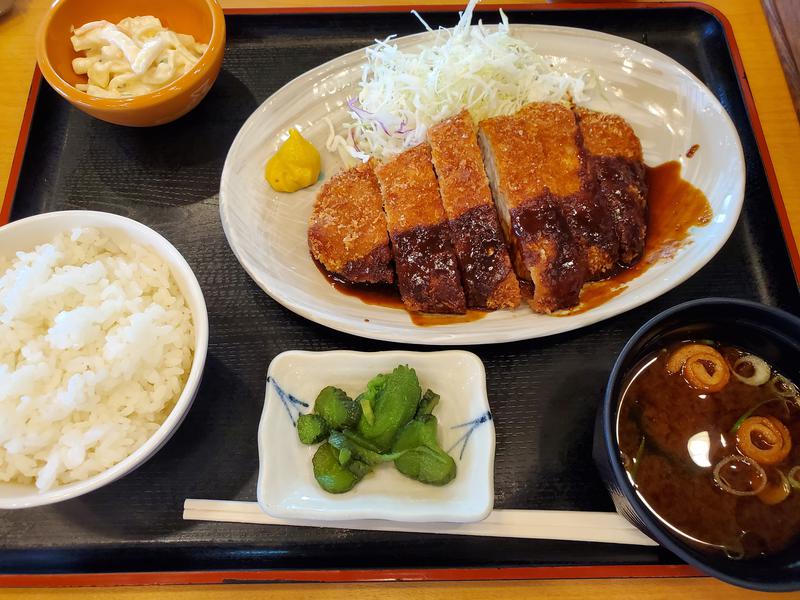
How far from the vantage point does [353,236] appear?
2164mm

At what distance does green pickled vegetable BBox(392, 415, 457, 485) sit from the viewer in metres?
1.64

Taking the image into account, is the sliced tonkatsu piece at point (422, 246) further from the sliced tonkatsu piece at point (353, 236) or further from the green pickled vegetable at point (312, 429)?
Answer: the green pickled vegetable at point (312, 429)

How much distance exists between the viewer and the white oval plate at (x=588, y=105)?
6.63ft

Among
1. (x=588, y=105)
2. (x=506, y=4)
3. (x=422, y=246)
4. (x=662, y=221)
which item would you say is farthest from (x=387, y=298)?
(x=506, y=4)

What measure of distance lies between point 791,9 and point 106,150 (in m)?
3.24

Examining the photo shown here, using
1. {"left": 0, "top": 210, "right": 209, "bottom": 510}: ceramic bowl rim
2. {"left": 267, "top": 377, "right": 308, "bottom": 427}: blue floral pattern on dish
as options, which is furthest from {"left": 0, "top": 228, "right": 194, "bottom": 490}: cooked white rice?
{"left": 267, "top": 377, "right": 308, "bottom": 427}: blue floral pattern on dish

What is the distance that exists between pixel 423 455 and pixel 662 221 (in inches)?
56.3

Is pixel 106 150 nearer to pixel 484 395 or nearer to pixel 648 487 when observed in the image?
pixel 484 395

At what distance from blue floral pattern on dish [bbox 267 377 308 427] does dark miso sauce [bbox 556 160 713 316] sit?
1.00m

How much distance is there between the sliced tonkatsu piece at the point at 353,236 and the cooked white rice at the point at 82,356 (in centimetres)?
58

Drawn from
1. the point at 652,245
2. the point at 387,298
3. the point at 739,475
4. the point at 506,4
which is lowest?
the point at 387,298

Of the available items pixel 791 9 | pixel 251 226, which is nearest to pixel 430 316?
pixel 251 226

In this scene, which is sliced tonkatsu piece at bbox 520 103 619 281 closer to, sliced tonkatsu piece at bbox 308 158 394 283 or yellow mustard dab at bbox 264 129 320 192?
sliced tonkatsu piece at bbox 308 158 394 283

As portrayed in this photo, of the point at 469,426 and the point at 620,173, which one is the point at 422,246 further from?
the point at 620,173
